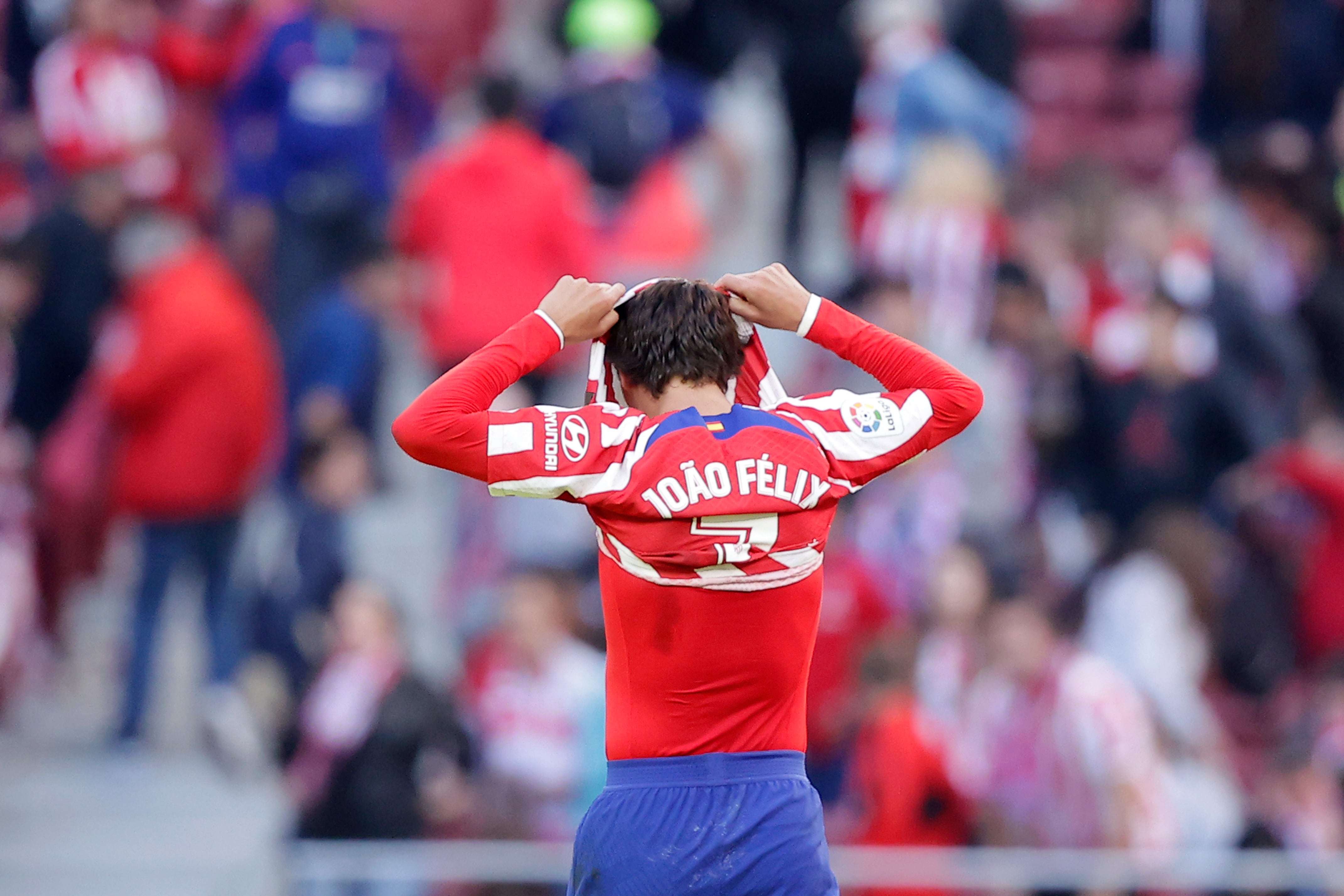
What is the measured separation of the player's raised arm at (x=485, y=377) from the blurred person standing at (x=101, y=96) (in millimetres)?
5944

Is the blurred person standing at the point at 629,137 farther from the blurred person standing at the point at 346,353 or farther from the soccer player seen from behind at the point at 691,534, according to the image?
the soccer player seen from behind at the point at 691,534

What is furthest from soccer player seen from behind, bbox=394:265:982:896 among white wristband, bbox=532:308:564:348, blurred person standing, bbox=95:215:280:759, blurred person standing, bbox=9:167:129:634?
blurred person standing, bbox=9:167:129:634

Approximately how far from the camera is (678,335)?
11.7 ft

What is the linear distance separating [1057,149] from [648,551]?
28.2ft

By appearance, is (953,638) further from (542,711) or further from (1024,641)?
(542,711)

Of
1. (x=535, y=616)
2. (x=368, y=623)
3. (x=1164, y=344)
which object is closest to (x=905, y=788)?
(x=535, y=616)

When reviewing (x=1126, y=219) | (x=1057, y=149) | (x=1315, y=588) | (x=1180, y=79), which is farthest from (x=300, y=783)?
(x=1180, y=79)

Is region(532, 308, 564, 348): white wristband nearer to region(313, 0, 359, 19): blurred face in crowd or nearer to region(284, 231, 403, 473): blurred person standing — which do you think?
region(284, 231, 403, 473): blurred person standing

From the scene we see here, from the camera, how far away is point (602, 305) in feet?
11.8

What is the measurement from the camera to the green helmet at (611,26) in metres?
9.05

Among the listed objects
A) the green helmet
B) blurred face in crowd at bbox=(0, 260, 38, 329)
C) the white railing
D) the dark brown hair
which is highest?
the green helmet

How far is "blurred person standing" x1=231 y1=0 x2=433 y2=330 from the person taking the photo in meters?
8.92

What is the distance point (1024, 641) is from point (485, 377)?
385 cm

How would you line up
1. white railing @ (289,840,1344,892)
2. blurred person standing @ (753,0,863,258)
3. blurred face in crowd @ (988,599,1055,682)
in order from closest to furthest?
white railing @ (289,840,1344,892)
blurred face in crowd @ (988,599,1055,682)
blurred person standing @ (753,0,863,258)
